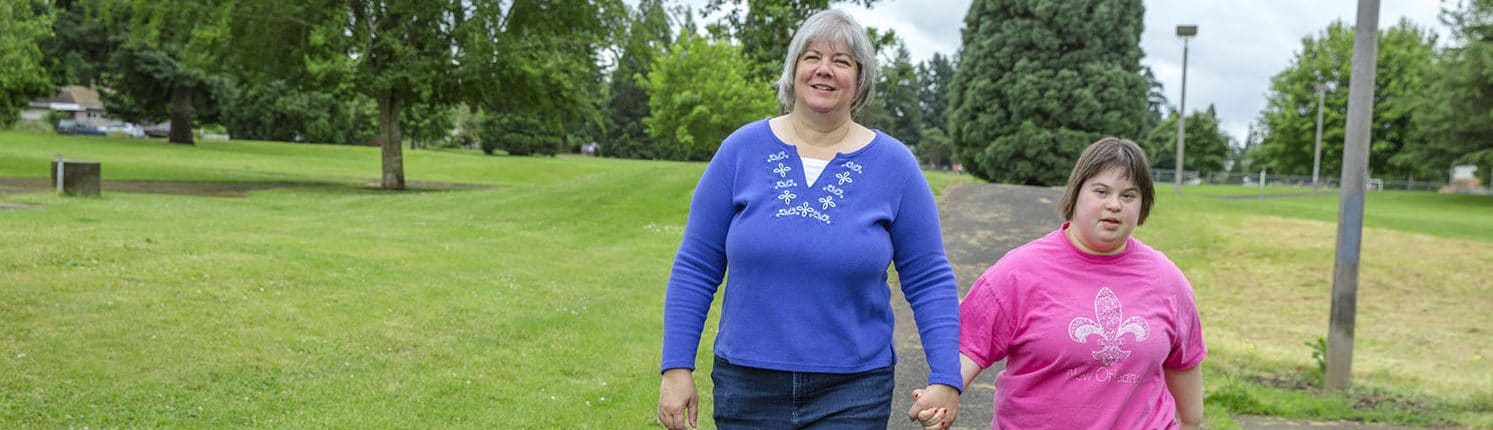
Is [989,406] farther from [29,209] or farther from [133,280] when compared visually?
[29,209]

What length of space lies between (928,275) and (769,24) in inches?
658

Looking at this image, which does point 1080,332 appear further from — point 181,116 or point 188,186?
point 181,116

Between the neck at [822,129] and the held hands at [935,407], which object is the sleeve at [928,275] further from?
the neck at [822,129]

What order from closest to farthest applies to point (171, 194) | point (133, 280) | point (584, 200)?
1. point (133, 280)
2. point (584, 200)
3. point (171, 194)

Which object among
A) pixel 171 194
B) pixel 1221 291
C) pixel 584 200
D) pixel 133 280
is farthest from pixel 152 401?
pixel 171 194

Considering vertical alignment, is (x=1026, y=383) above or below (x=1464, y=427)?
above

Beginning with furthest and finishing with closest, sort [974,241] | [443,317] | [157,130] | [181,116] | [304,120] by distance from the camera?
[157,130] < [304,120] < [181,116] < [974,241] < [443,317]

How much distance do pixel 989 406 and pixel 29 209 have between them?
47.0 feet

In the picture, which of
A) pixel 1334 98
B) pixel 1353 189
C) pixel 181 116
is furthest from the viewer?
A: pixel 1334 98

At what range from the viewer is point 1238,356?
360 inches

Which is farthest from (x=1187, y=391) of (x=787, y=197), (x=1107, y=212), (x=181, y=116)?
(x=181, y=116)

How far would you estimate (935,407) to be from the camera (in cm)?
262

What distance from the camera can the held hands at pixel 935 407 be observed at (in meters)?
2.62

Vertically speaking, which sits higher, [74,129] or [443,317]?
[74,129]
